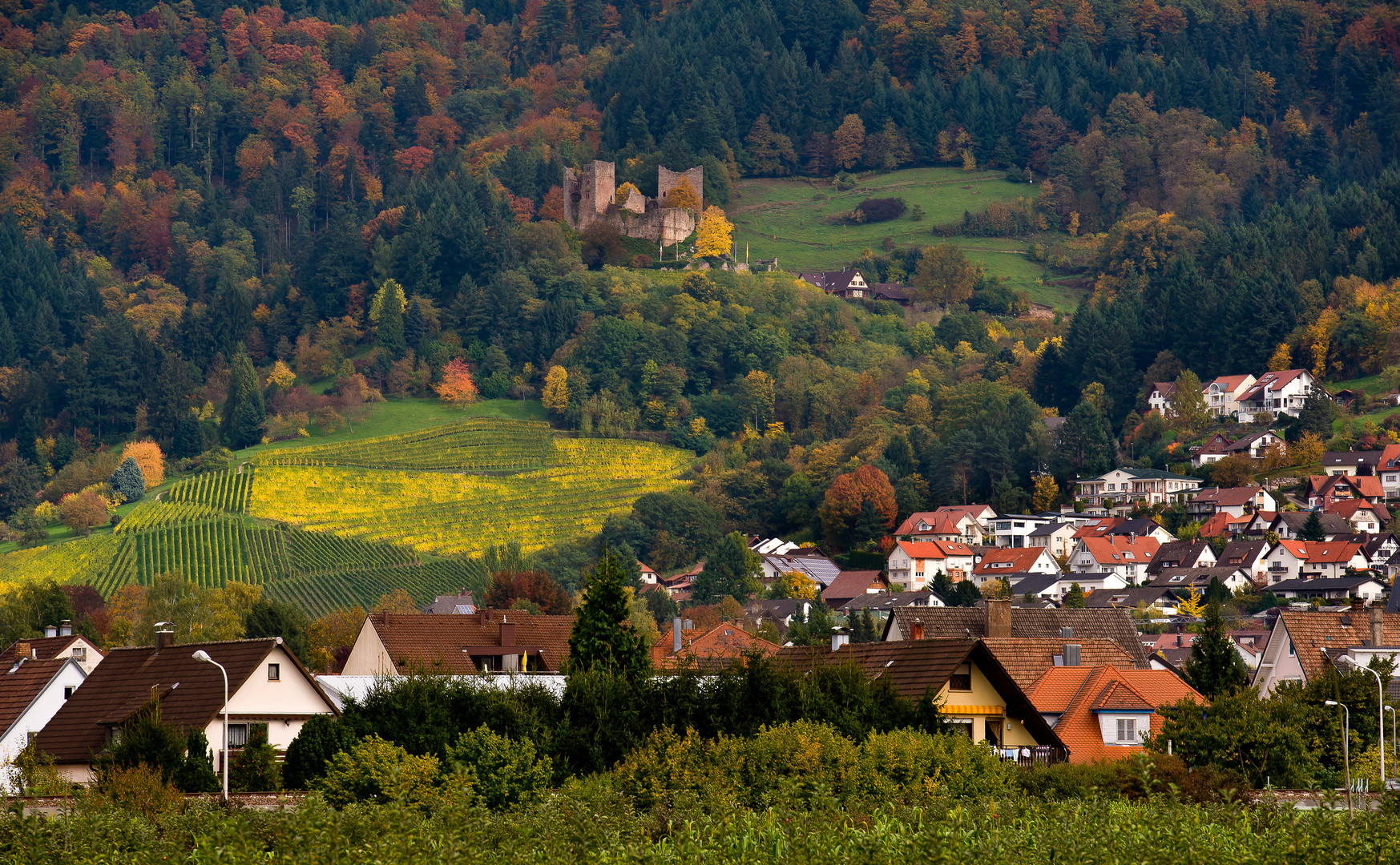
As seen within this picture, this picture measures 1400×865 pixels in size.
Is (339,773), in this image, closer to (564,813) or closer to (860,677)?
(564,813)

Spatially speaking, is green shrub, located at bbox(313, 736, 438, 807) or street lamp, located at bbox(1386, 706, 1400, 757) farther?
street lamp, located at bbox(1386, 706, 1400, 757)

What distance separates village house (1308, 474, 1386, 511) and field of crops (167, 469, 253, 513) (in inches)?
2557

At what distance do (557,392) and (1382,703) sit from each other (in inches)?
4985

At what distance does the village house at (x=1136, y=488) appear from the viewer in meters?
123

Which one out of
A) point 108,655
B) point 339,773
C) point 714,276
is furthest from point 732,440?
point 339,773

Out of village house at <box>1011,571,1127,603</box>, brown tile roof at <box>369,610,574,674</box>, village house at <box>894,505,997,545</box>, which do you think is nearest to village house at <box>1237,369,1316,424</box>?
village house at <box>894,505,997,545</box>

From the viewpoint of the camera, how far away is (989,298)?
184375mm

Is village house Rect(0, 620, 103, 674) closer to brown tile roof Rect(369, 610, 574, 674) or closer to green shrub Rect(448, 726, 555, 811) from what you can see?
brown tile roof Rect(369, 610, 574, 674)

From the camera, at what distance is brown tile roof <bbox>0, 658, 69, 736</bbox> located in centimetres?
4094

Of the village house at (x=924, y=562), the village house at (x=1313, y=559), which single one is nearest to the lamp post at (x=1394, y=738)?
the village house at (x=1313, y=559)

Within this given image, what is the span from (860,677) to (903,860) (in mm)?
10469

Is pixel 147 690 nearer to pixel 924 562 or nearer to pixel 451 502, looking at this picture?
pixel 924 562

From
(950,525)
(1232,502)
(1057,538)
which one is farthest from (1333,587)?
(950,525)

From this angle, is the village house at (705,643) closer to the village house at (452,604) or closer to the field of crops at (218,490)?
the village house at (452,604)
